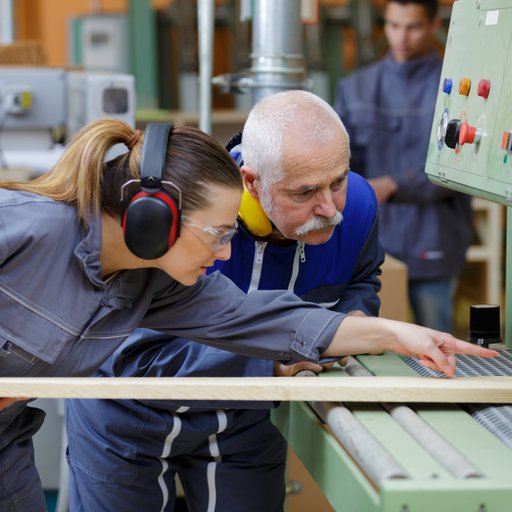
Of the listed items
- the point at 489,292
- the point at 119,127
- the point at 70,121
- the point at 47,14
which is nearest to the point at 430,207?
the point at 70,121

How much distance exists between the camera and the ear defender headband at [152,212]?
4.21 ft

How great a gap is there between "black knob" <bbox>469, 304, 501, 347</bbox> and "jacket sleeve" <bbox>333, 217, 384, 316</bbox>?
0.17 meters

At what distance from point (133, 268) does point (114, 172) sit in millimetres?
145

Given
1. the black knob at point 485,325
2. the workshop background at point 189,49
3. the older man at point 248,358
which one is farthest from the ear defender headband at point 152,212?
the workshop background at point 189,49

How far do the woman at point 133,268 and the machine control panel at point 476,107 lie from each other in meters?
0.25

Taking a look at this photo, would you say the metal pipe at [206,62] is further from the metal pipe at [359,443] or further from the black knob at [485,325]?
the metal pipe at [359,443]

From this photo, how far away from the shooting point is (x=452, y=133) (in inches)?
62.4

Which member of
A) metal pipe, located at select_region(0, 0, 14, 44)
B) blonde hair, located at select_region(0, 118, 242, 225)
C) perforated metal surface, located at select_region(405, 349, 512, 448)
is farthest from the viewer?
metal pipe, located at select_region(0, 0, 14, 44)

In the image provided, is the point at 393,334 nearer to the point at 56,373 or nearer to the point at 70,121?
the point at 56,373

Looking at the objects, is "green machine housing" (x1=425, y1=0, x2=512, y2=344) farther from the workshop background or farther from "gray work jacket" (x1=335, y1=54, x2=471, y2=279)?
the workshop background

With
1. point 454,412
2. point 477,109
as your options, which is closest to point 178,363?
point 454,412

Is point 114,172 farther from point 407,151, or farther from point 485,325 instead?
point 407,151

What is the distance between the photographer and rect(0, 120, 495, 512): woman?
51.7 inches

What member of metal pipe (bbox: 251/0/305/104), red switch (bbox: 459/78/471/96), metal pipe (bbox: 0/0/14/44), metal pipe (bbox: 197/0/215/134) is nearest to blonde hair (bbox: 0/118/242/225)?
red switch (bbox: 459/78/471/96)
